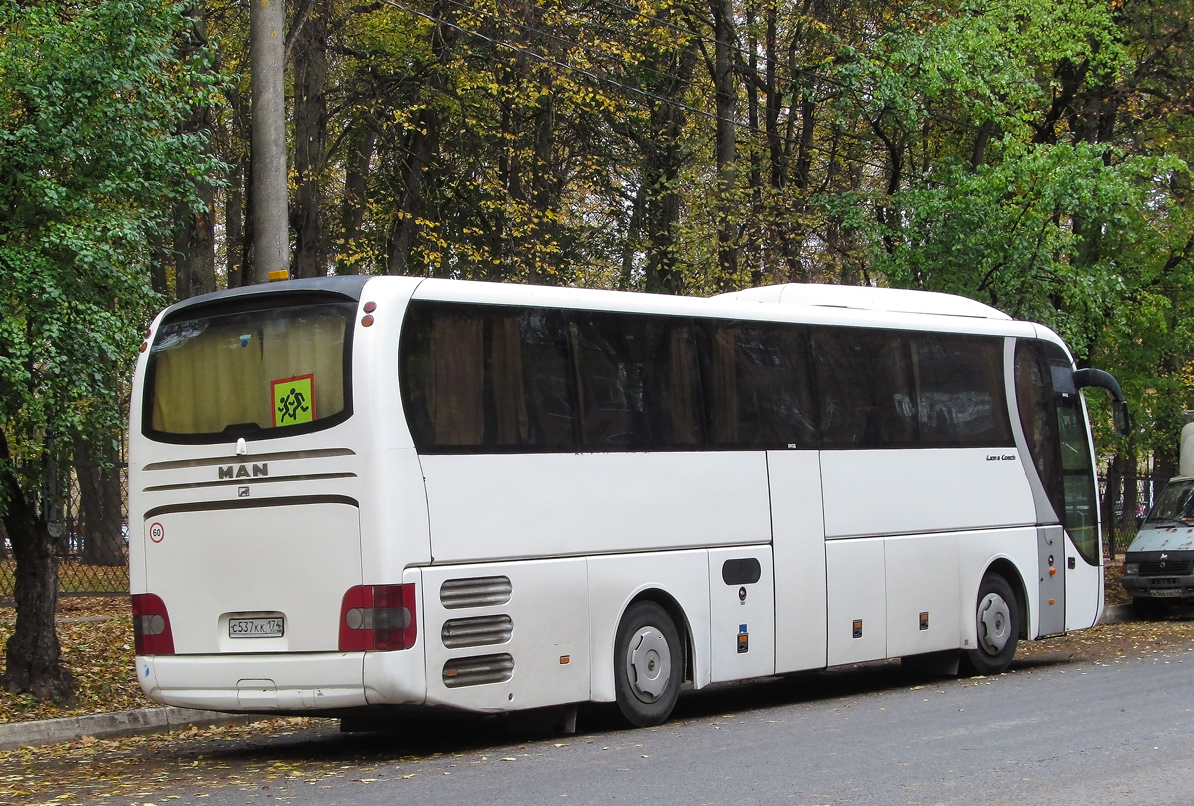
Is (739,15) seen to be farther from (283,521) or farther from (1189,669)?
(283,521)

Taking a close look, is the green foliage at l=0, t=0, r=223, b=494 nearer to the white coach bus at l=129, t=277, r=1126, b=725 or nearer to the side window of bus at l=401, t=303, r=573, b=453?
the white coach bus at l=129, t=277, r=1126, b=725

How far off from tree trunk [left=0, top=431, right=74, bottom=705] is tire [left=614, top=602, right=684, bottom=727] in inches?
198

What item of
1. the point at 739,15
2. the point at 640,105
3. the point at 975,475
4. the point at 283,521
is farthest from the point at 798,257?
the point at 283,521

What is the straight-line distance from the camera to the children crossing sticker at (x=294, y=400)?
995 cm

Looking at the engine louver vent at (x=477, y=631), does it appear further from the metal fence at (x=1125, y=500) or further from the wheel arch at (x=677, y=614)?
the metal fence at (x=1125, y=500)

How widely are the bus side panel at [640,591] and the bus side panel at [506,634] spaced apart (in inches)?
4.5

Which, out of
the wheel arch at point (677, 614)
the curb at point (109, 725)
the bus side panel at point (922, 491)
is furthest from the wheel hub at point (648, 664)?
the curb at point (109, 725)

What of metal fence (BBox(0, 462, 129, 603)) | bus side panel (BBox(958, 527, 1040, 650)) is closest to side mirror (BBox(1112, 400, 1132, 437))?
bus side panel (BBox(958, 527, 1040, 650))

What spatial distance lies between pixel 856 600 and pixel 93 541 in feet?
36.9

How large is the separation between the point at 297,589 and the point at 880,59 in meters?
16.4

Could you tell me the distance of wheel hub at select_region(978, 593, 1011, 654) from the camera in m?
15.0

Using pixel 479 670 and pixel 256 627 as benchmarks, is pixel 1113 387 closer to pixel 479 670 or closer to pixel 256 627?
pixel 479 670

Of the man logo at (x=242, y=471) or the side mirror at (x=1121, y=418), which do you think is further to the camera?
the side mirror at (x=1121, y=418)

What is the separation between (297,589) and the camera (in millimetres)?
9836
